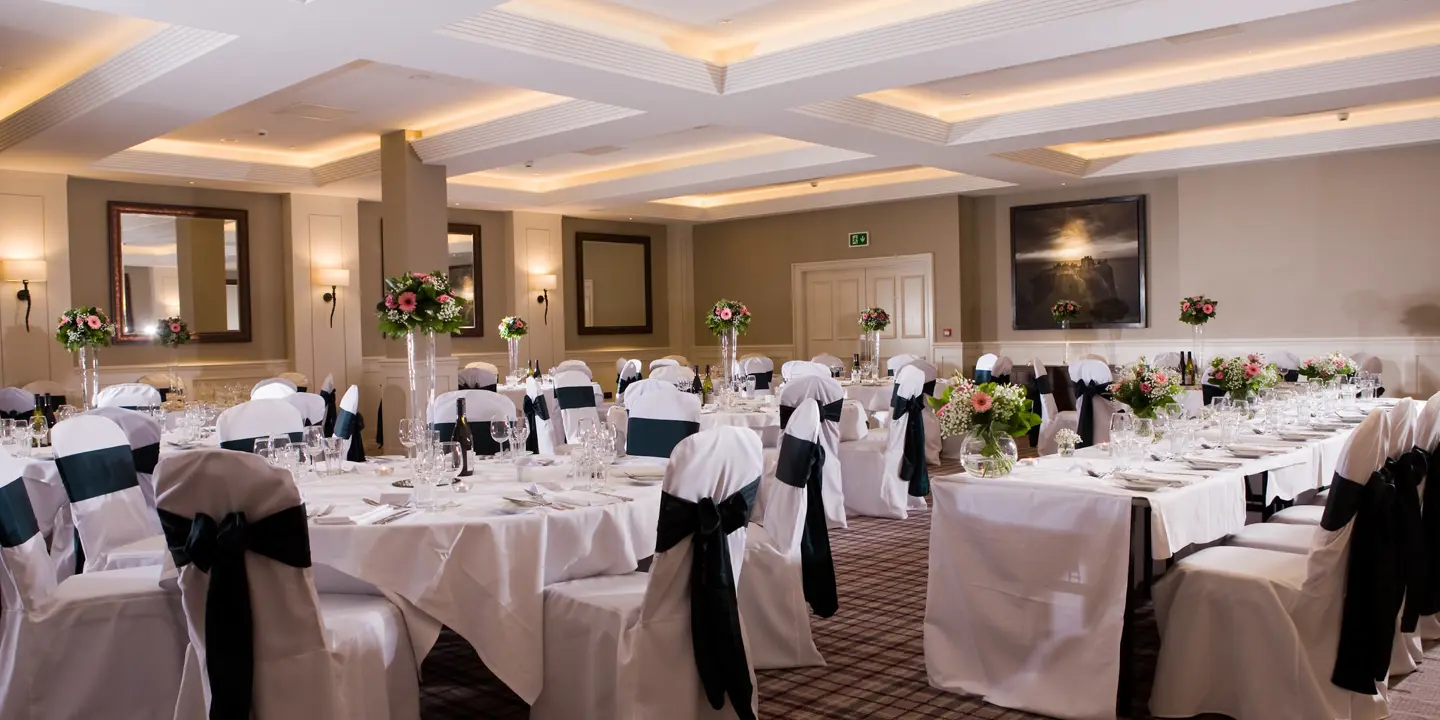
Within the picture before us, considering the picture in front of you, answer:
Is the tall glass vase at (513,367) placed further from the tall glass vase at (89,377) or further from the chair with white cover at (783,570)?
the chair with white cover at (783,570)

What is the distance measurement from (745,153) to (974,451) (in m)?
8.52

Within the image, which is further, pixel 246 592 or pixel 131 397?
pixel 131 397

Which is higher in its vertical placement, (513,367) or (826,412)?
(513,367)

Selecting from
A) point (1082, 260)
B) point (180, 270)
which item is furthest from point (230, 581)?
point (1082, 260)

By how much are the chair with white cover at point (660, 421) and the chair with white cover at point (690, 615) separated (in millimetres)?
2240

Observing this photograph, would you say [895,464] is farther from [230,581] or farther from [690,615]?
[230,581]

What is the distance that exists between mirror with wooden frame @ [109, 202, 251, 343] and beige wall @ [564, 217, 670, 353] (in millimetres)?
3920

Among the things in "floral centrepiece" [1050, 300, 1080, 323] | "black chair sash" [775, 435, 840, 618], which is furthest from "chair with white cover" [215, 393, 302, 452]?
"floral centrepiece" [1050, 300, 1080, 323]

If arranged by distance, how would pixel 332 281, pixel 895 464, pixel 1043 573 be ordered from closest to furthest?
pixel 1043 573 → pixel 895 464 → pixel 332 281

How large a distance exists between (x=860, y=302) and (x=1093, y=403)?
6570 mm

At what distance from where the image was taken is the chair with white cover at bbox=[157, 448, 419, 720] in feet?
9.42

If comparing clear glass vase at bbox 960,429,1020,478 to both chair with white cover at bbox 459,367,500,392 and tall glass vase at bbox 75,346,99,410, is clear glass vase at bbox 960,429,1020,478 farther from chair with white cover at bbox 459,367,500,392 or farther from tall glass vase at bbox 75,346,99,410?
tall glass vase at bbox 75,346,99,410

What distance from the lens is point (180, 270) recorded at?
11648 mm

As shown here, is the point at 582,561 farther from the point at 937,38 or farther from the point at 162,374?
the point at 162,374
